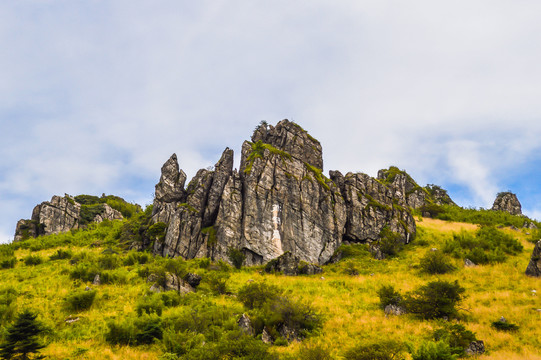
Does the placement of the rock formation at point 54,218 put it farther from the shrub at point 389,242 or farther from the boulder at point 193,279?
the shrub at point 389,242

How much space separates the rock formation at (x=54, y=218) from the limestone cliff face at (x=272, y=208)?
86.9 ft

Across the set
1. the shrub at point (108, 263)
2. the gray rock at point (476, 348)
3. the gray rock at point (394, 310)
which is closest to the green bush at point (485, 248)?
the gray rock at point (394, 310)

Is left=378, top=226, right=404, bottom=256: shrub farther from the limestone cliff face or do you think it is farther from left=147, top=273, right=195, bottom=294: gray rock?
left=147, top=273, right=195, bottom=294: gray rock

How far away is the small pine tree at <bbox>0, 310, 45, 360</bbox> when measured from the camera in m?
11.7

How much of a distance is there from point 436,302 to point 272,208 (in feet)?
84.5

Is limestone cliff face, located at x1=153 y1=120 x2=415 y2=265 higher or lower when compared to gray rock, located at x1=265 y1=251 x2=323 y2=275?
higher

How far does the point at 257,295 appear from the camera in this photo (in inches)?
808

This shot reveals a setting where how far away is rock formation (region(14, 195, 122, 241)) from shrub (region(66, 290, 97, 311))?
44735 millimetres

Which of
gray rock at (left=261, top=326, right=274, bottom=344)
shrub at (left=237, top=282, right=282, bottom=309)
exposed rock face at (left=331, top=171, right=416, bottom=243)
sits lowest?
gray rock at (left=261, top=326, right=274, bottom=344)

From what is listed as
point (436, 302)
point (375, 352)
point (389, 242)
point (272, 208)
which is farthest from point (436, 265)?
point (375, 352)

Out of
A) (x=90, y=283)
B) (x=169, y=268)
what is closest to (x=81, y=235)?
(x=90, y=283)

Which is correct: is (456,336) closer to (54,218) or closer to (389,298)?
(389,298)

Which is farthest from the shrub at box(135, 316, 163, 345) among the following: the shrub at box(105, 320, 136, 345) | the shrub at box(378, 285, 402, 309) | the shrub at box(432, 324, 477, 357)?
the shrub at box(378, 285, 402, 309)

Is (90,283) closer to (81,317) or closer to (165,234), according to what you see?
(81,317)
